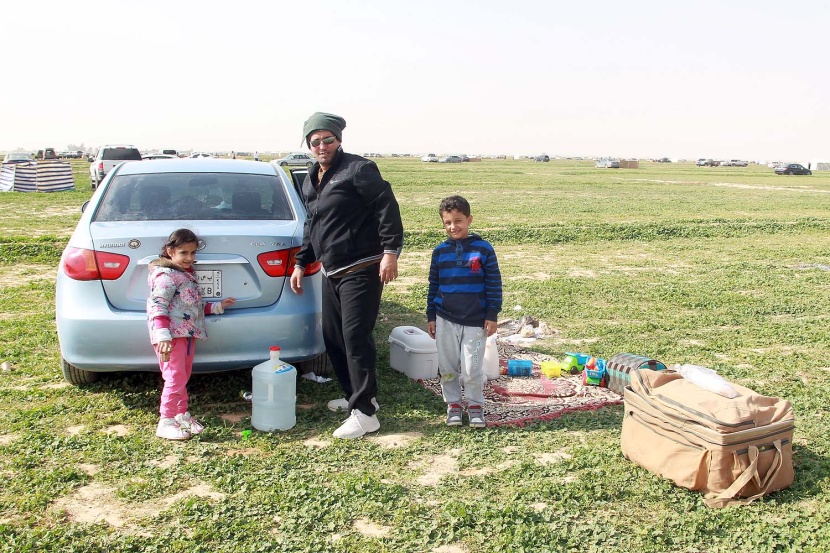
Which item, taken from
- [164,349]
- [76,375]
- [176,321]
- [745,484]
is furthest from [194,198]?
[745,484]

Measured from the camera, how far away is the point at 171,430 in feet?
13.7

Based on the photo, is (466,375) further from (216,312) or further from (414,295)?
(414,295)

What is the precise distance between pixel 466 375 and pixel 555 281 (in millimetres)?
5329

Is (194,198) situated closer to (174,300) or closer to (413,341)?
(174,300)

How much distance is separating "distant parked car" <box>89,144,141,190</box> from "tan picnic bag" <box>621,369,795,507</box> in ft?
93.4

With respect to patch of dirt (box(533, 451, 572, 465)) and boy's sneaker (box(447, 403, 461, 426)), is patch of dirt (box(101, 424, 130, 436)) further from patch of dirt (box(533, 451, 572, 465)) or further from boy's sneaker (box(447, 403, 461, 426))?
patch of dirt (box(533, 451, 572, 465))

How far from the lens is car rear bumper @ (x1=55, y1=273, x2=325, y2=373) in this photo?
4.29 metres

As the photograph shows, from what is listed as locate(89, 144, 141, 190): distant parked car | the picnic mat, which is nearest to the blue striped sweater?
the picnic mat

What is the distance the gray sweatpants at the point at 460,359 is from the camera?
4.52 metres

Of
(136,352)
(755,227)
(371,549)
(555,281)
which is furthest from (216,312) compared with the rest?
(755,227)

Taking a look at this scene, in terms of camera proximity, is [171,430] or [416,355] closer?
[171,430]

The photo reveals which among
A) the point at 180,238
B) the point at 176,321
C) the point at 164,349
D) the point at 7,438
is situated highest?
the point at 180,238

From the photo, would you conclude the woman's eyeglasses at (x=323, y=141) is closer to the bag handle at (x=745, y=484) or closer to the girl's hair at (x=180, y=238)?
the girl's hair at (x=180, y=238)

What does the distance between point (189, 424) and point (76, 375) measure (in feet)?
3.86
